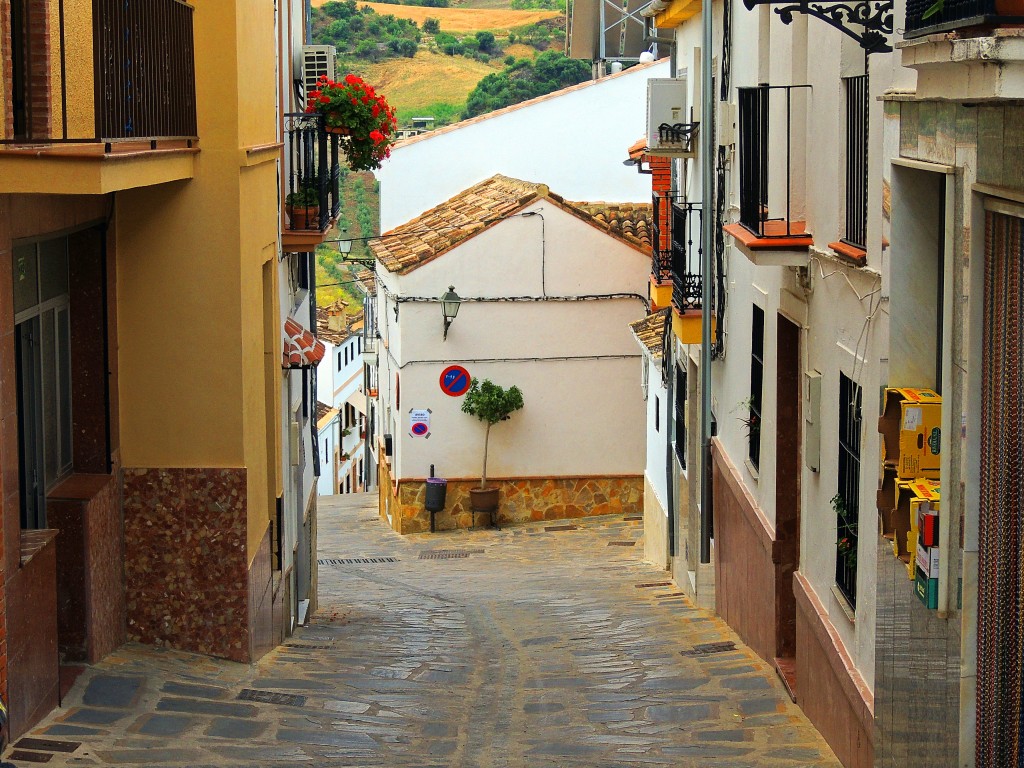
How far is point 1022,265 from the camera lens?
466 centimetres

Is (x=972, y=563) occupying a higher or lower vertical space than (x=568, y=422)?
higher

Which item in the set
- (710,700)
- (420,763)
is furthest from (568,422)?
(420,763)

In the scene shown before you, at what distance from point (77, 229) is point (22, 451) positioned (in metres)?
1.35

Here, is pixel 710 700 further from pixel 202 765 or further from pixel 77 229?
pixel 77 229

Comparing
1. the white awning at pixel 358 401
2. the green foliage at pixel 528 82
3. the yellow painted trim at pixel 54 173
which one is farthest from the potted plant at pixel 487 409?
the green foliage at pixel 528 82

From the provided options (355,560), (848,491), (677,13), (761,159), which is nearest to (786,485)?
(848,491)

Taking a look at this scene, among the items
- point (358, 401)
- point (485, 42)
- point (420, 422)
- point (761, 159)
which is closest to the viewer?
point (761, 159)

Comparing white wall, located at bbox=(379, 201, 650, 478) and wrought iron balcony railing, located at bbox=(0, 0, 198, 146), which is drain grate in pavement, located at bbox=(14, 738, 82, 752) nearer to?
wrought iron balcony railing, located at bbox=(0, 0, 198, 146)

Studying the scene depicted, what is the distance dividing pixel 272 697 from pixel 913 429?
4772mm

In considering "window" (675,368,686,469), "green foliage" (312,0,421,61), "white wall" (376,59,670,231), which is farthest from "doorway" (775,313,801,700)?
"green foliage" (312,0,421,61)

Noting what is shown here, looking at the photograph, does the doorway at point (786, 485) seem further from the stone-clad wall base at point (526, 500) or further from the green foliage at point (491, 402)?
the stone-clad wall base at point (526, 500)

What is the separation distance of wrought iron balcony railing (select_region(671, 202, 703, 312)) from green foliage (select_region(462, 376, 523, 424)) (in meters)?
7.25

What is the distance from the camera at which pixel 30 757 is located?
6.43 meters

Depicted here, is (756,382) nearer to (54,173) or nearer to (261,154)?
(261,154)
